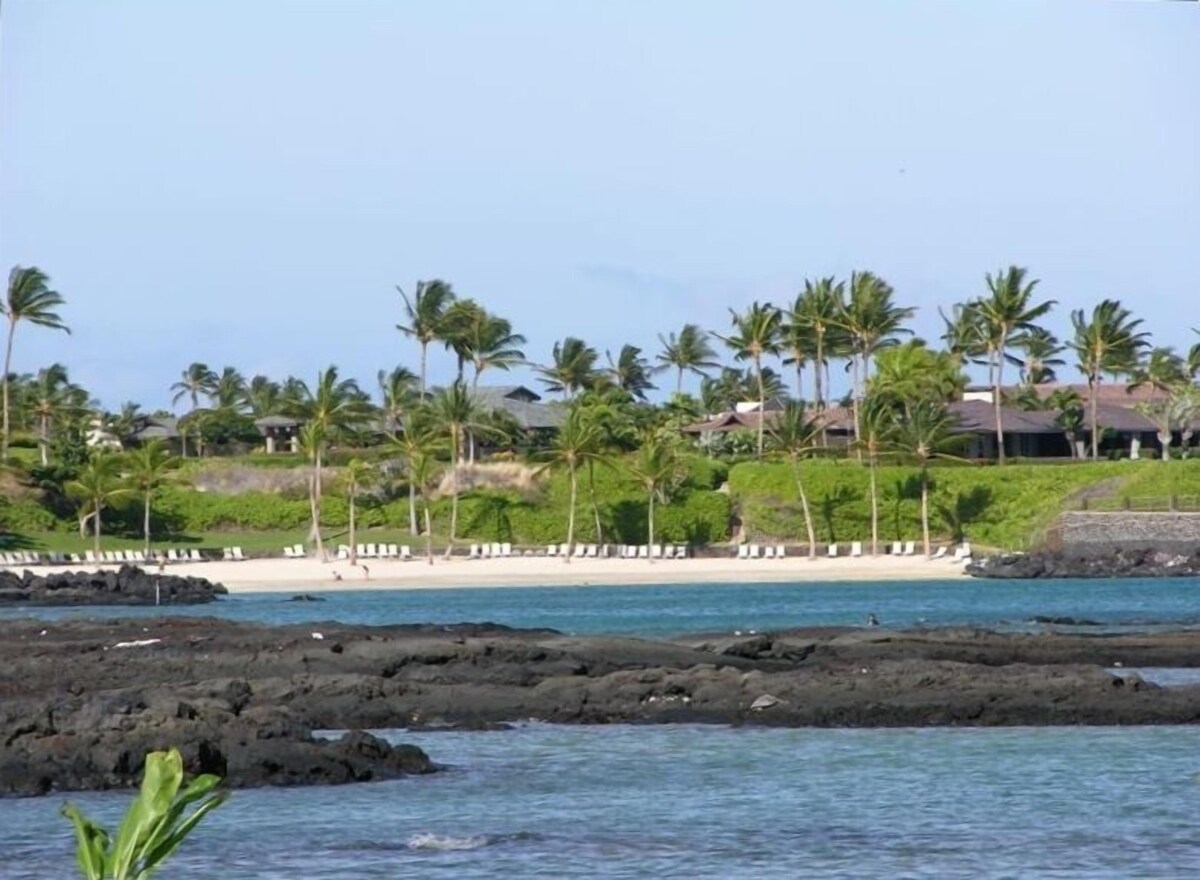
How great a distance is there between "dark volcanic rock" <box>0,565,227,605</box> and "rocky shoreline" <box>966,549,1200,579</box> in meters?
24.4

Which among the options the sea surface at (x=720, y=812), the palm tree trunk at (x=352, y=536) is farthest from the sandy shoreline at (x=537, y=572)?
the sea surface at (x=720, y=812)

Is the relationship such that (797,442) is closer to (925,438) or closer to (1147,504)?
(925,438)

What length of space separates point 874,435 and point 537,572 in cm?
1218

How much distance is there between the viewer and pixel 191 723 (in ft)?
65.2

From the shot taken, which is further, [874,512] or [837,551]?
[837,551]

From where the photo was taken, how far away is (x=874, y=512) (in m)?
75.0

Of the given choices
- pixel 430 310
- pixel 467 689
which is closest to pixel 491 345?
pixel 430 310

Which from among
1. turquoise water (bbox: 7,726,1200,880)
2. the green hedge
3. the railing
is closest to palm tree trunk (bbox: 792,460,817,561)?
the green hedge

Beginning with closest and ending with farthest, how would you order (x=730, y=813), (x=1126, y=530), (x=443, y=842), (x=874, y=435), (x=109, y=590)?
(x=443, y=842) → (x=730, y=813) → (x=109, y=590) → (x=1126, y=530) → (x=874, y=435)

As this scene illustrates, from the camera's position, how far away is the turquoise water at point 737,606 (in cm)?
4766

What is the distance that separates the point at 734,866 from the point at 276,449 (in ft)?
269

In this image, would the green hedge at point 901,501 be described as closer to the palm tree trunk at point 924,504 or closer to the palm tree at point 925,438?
the palm tree trunk at point 924,504

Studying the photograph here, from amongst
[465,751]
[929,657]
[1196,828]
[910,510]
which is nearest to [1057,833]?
[1196,828]

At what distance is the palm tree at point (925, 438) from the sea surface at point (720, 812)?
49525 millimetres
